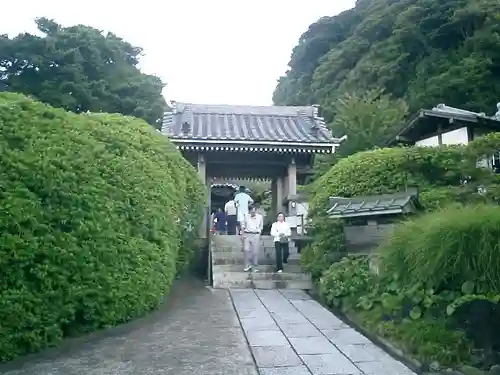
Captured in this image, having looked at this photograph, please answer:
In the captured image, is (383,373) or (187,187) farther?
(187,187)

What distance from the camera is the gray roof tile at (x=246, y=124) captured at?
15.7 meters

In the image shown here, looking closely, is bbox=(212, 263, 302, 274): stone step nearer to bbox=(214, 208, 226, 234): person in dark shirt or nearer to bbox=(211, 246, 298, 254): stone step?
bbox=(211, 246, 298, 254): stone step

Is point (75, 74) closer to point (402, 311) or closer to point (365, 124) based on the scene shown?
point (365, 124)

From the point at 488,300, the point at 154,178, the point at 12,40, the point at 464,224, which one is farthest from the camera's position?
the point at 12,40

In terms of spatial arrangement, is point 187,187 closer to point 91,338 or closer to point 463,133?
point 91,338

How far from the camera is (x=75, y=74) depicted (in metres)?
25.7

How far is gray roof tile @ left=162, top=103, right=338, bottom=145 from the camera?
15695 mm

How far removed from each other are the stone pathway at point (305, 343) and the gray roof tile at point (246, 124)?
8.39 meters

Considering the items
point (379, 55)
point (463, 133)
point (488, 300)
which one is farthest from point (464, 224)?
point (379, 55)

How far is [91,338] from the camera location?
5.54 m

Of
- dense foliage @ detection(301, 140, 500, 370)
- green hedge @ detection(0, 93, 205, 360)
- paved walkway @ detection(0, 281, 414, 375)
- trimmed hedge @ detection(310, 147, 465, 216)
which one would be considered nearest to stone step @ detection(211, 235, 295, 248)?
trimmed hedge @ detection(310, 147, 465, 216)

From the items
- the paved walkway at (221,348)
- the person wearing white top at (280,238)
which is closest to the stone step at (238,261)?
the person wearing white top at (280,238)

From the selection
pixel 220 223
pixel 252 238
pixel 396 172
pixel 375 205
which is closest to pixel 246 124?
pixel 220 223

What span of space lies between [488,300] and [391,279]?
1.82 meters
